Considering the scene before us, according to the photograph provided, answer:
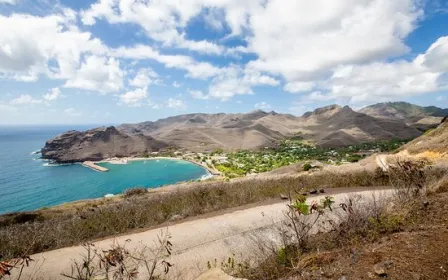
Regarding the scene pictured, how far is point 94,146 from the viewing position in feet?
535

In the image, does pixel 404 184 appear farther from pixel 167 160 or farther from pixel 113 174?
pixel 167 160

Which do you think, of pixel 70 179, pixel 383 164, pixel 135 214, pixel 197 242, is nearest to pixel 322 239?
pixel 197 242

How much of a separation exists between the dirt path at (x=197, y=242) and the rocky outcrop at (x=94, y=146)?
516 ft

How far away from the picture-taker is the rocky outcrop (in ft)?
507

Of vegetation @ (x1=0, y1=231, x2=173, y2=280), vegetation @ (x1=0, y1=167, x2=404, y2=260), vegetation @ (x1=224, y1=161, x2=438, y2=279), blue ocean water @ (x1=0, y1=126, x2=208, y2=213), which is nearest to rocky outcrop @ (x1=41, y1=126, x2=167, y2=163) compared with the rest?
blue ocean water @ (x1=0, y1=126, x2=208, y2=213)

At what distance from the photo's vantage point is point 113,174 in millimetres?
120562

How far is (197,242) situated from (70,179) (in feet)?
391

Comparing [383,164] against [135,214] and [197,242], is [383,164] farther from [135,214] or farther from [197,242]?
[135,214]

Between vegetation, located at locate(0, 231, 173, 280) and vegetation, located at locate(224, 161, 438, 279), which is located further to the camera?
vegetation, located at locate(224, 161, 438, 279)

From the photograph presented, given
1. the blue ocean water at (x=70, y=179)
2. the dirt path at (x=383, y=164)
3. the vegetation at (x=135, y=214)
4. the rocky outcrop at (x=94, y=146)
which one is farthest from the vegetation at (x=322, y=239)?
the rocky outcrop at (x=94, y=146)

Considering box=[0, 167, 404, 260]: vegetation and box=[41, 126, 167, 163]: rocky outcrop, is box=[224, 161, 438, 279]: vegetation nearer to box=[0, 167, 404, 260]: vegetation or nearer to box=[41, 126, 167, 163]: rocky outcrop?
box=[0, 167, 404, 260]: vegetation

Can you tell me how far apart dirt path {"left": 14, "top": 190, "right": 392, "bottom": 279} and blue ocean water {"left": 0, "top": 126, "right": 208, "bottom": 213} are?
81921 mm

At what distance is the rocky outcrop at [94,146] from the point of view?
15450 cm

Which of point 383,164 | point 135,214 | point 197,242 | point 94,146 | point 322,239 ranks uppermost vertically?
point 383,164
